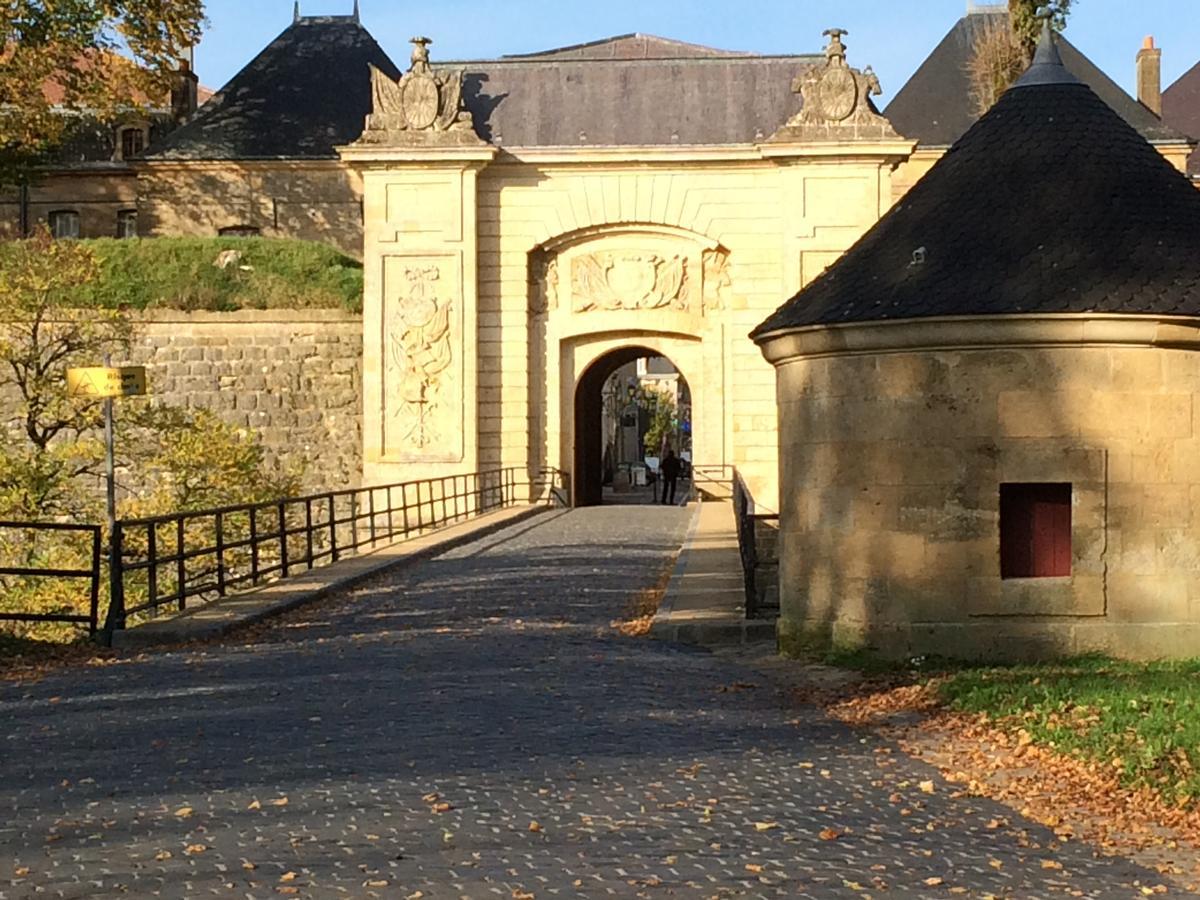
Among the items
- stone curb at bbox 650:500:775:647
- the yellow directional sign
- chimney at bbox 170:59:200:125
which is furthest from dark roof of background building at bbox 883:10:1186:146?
stone curb at bbox 650:500:775:647

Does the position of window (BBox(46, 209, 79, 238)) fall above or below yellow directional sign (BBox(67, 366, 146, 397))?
above

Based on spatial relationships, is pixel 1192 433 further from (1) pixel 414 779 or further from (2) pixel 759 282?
(2) pixel 759 282


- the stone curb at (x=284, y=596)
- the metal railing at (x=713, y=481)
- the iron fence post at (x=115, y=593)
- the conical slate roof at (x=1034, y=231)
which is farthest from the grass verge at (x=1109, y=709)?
the metal railing at (x=713, y=481)

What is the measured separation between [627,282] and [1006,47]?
8.75 m

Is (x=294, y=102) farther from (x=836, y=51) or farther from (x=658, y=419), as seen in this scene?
(x=658, y=419)

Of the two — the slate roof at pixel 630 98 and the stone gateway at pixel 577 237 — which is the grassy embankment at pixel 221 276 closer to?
the stone gateway at pixel 577 237

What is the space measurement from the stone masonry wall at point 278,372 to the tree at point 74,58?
14.6ft

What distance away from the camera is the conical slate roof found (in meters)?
12.6

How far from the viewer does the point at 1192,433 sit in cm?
1282

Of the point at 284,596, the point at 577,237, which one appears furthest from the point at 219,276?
the point at 284,596

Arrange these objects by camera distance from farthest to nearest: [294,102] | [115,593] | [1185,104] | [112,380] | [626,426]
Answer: [626,426] < [1185,104] < [294,102] < [112,380] < [115,593]

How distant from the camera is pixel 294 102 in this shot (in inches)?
1775

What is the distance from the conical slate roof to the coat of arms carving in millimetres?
22034

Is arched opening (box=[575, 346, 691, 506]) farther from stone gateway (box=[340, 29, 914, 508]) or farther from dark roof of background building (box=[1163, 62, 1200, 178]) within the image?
dark roof of background building (box=[1163, 62, 1200, 178])
